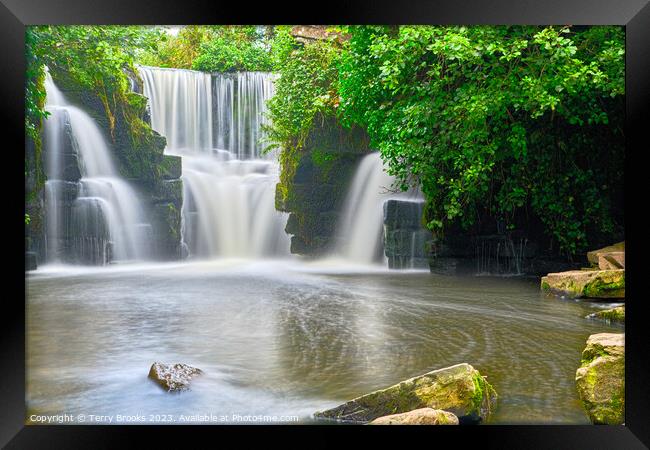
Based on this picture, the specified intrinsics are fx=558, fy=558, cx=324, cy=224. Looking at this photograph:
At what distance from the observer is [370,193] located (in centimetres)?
1091

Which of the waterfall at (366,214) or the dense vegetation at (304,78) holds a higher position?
the dense vegetation at (304,78)

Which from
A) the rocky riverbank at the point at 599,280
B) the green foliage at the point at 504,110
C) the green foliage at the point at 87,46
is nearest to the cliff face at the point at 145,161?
the green foliage at the point at 87,46

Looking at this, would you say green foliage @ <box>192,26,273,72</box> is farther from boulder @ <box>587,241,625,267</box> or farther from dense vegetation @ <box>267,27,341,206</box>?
boulder @ <box>587,241,625,267</box>

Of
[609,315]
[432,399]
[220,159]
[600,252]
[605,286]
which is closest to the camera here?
[432,399]

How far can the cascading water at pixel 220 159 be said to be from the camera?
13.5 meters

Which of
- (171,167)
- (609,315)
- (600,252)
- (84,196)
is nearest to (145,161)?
(171,167)

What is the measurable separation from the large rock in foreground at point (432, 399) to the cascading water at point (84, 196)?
7.82 meters

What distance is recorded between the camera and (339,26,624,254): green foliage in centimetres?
539

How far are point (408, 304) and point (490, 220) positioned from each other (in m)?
2.82

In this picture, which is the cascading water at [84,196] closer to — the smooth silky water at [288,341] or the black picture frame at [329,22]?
the smooth silky water at [288,341]

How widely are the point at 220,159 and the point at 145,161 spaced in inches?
86.4

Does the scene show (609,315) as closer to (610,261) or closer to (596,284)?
(596,284)

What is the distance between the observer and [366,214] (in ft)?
35.2

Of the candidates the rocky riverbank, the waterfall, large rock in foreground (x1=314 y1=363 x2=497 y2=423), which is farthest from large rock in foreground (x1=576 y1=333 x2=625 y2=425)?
the waterfall
